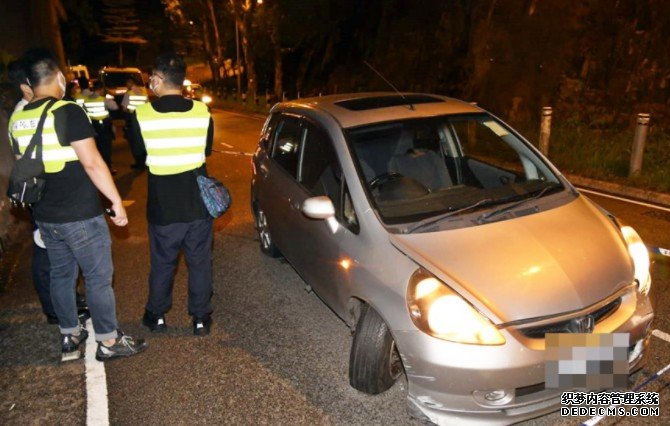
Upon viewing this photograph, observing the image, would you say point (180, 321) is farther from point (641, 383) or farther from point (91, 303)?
point (641, 383)

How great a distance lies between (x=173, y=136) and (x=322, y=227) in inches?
47.1

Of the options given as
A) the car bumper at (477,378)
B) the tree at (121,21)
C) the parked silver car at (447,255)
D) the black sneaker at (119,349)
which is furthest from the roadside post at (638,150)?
the tree at (121,21)

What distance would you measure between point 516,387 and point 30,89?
357cm

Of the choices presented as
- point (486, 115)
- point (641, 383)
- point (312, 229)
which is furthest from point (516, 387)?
point (486, 115)

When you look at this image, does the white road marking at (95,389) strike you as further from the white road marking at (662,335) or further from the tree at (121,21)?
the tree at (121,21)

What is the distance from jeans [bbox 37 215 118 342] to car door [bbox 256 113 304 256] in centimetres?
141

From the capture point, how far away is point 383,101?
4348mm

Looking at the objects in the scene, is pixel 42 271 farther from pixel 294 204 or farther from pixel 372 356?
pixel 372 356

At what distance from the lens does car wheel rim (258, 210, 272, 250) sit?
5.56m

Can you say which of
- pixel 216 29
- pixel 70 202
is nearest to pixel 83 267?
pixel 70 202

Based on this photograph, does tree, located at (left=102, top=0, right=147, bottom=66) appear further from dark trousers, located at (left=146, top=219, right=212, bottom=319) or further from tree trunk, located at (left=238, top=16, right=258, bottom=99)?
dark trousers, located at (left=146, top=219, right=212, bottom=319)

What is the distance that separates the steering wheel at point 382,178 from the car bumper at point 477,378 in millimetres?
1268

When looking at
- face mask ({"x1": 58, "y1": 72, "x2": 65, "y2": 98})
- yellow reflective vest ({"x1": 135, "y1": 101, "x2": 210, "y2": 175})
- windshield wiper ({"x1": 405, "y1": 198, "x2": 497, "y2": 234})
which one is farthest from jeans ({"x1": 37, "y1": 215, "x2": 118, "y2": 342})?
windshield wiper ({"x1": 405, "y1": 198, "x2": 497, "y2": 234})

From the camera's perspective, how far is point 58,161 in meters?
3.39
